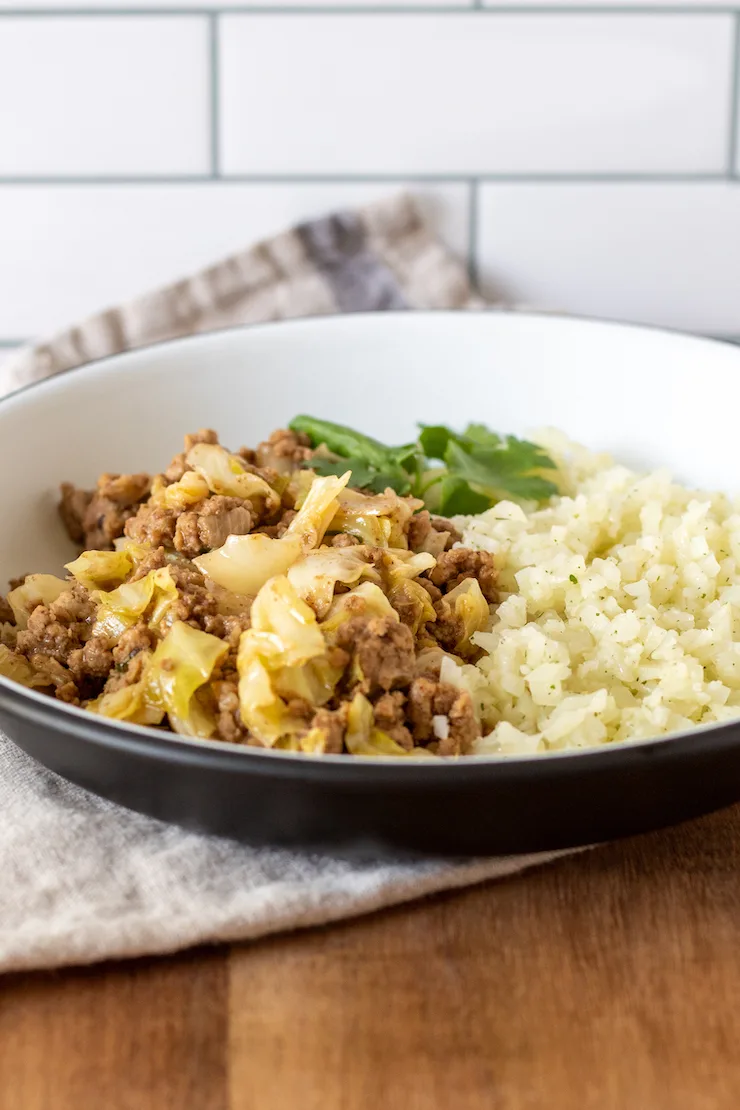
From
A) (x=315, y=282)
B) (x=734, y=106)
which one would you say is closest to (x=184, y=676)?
(x=315, y=282)

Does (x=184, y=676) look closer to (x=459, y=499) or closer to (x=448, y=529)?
(x=448, y=529)

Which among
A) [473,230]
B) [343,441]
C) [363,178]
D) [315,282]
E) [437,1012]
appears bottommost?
[437,1012]

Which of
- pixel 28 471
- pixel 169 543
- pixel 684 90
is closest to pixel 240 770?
pixel 169 543

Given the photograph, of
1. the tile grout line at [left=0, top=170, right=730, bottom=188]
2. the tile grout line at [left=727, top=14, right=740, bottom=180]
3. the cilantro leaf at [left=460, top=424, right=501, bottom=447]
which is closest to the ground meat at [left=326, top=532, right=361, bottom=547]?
the cilantro leaf at [left=460, top=424, right=501, bottom=447]

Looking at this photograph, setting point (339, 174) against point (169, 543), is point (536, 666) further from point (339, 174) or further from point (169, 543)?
point (339, 174)

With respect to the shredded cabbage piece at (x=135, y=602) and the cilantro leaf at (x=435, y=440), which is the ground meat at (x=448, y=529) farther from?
the shredded cabbage piece at (x=135, y=602)

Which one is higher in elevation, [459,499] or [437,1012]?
[459,499]
